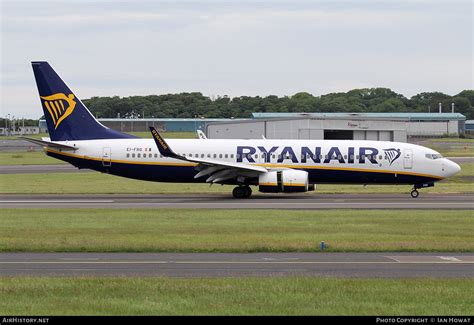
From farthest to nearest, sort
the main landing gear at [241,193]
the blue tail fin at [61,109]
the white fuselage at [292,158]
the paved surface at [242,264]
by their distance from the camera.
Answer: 1. the blue tail fin at [61,109]
2. the white fuselage at [292,158]
3. the main landing gear at [241,193]
4. the paved surface at [242,264]

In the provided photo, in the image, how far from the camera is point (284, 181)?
40094mm

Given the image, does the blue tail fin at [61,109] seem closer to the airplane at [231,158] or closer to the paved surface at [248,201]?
the airplane at [231,158]

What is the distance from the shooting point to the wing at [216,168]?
131 feet

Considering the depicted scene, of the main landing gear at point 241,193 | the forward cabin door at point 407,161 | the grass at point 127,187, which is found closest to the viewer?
the main landing gear at point 241,193

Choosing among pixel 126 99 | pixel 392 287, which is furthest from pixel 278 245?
pixel 126 99

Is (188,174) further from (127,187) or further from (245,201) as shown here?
(127,187)

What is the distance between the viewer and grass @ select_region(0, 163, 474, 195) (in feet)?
151

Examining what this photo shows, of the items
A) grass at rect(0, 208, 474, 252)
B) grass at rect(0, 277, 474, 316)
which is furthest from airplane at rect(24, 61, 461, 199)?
grass at rect(0, 277, 474, 316)

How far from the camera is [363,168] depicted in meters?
41.8

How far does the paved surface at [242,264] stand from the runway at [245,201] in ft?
46.7

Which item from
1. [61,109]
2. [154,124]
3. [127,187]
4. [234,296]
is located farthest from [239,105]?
[234,296]

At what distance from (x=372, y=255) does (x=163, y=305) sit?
345 inches

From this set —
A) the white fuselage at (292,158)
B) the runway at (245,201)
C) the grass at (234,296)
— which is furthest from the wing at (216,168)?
the grass at (234,296)

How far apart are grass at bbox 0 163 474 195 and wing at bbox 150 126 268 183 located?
14.0ft
